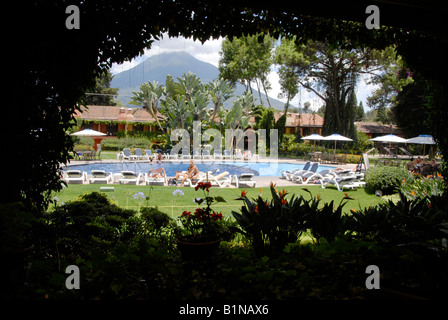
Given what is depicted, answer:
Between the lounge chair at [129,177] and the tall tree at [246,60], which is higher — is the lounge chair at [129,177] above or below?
below

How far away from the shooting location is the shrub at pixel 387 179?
36.3 ft

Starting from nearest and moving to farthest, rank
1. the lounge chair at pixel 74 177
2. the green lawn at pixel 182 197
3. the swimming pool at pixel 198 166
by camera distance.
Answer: the green lawn at pixel 182 197
the lounge chair at pixel 74 177
the swimming pool at pixel 198 166

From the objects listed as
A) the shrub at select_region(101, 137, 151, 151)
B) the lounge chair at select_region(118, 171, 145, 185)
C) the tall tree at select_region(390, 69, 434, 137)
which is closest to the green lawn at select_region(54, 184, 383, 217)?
the lounge chair at select_region(118, 171, 145, 185)

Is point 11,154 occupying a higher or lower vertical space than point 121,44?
lower

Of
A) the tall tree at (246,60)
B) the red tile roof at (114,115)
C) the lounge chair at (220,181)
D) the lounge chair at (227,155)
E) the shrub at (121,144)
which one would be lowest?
the lounge chair at (220,181)

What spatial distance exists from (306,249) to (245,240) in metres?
1.41

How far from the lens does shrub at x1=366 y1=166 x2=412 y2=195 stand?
36.3ft

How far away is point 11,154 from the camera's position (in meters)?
3.23

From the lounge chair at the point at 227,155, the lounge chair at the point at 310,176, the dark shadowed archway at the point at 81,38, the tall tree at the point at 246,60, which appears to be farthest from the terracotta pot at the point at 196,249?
the tall tree at the point at 246,60

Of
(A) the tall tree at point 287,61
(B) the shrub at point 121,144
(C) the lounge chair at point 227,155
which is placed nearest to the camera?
(C) the lounge chair at point 227,155

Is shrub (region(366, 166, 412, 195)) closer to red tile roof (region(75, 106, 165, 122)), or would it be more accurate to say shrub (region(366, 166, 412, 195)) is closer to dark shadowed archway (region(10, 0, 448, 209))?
dark shadowed archway (region(10, 0, 448, 209))

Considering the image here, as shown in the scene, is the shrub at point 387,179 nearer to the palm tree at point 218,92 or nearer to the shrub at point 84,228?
the shrub at point 84,228
